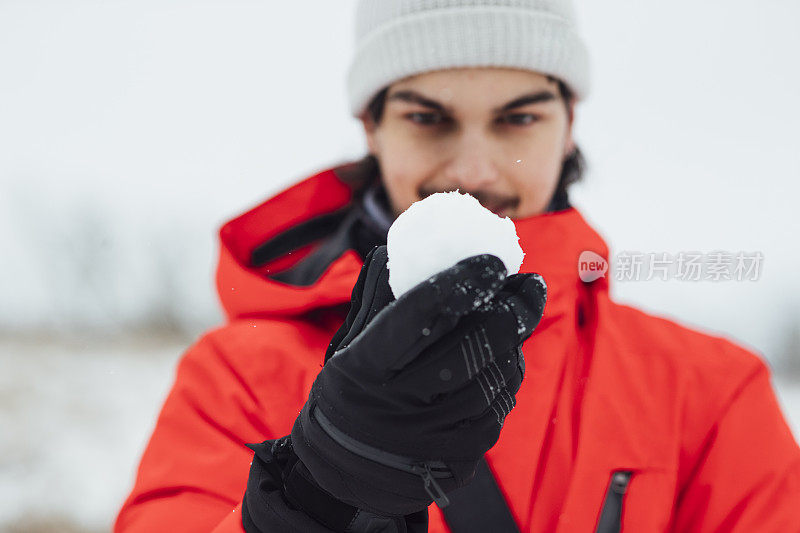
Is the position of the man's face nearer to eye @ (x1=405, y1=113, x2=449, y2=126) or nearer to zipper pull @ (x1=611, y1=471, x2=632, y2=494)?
eye @ (x1=405, y1=113, x2=449, y2=126)

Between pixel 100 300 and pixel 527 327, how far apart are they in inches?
341

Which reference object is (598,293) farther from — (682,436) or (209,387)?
(209,387)

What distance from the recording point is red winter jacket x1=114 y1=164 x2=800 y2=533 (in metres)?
1.13

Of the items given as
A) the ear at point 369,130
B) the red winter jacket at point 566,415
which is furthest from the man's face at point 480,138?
the ear at point 369,130

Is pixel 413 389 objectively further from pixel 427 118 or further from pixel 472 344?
pixel 427 118

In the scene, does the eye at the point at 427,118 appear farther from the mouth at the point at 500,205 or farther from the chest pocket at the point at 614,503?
the chest pocket at the point at 614,503

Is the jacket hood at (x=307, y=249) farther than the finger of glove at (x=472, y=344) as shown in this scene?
Yes

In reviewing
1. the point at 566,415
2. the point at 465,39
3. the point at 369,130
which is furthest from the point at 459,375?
the point at 369,130

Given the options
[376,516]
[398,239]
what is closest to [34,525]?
[376,516]

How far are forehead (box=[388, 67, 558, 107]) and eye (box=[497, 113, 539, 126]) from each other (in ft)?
0.13

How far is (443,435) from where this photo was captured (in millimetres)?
812

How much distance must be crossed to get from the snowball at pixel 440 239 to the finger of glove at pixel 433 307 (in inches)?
1.1

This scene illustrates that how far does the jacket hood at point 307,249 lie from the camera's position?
133 cm

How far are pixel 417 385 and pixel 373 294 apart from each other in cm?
15
